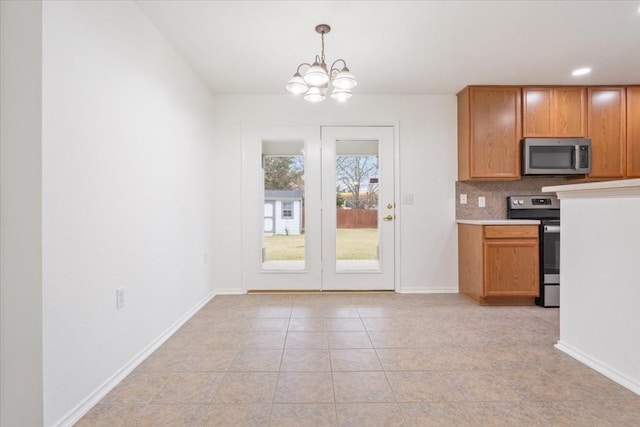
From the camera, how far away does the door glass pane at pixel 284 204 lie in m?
→ 3.85

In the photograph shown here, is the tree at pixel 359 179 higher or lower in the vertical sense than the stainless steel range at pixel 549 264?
higher

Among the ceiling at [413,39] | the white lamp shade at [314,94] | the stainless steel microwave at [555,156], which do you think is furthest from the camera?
the stainless steel microwave at [555,156]

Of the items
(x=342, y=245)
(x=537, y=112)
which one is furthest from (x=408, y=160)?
(x=537, y=112)

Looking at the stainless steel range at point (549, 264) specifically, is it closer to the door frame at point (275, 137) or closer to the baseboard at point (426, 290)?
the baseboard at point (426, 290)

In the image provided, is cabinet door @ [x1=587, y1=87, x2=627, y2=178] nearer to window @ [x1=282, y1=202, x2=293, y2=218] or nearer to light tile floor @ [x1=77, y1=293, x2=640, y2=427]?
light tile floor @ [x1=77, y1=293, x2=640, y2=427]

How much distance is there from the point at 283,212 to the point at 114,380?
2.37m

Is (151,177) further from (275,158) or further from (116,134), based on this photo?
(275,158)

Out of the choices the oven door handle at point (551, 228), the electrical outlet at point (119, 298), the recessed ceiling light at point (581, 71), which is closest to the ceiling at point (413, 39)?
the recessed ceiling light at point (581, 71)

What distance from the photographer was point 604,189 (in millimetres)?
1877

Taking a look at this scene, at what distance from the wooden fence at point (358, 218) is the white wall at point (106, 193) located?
1.77 meters

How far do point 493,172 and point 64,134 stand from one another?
362 cm

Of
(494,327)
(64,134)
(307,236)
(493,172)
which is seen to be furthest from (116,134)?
(493,172)

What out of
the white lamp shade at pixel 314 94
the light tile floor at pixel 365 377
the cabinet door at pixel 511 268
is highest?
the white lamp shade at pixel 314 94

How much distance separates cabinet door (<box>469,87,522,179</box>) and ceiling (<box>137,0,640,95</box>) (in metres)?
0.23
